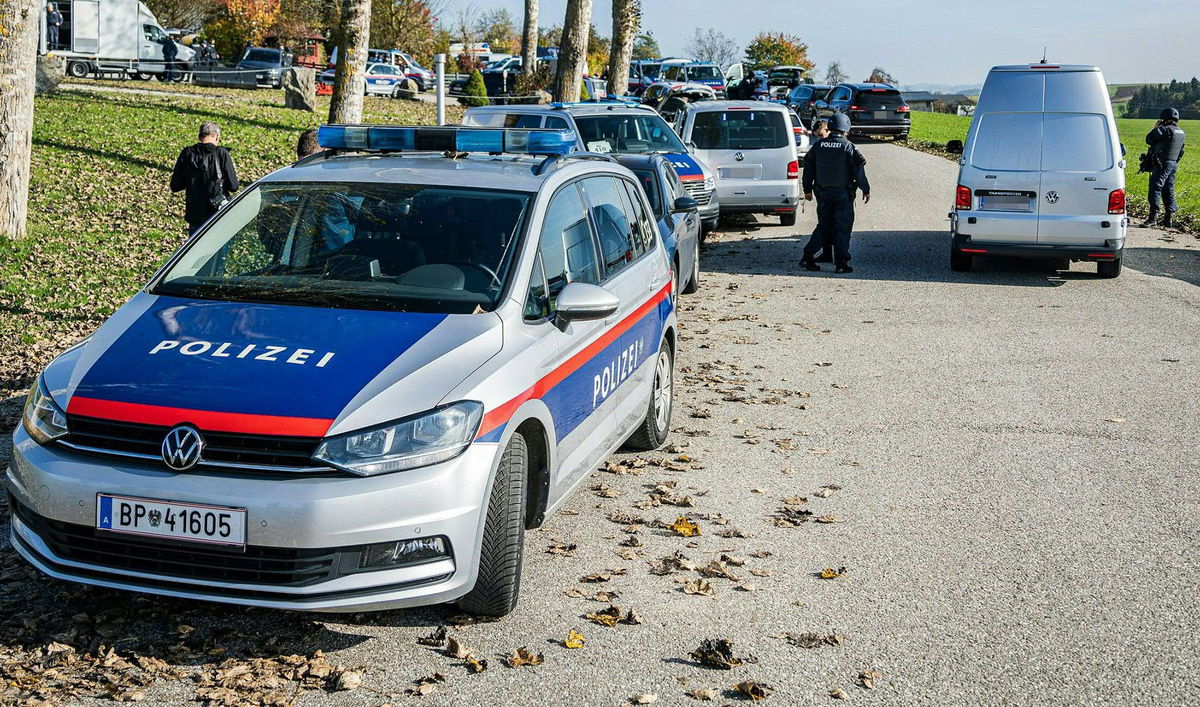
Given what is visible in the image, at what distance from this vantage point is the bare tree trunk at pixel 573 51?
29.3 metres

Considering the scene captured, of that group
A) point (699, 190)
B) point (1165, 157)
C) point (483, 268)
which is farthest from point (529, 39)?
point (483, 268)

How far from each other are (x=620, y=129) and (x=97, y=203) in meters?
6.76

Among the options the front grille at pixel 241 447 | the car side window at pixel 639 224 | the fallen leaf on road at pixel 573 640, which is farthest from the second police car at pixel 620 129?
the front grille at pixel 241 447

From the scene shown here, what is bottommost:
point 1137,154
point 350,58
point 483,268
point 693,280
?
point 693,280

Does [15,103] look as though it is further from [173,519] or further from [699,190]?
[173,519]

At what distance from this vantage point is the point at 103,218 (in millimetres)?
14781

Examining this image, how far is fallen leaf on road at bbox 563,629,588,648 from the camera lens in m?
4.76

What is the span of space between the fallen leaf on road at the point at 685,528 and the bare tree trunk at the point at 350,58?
17.1 metres

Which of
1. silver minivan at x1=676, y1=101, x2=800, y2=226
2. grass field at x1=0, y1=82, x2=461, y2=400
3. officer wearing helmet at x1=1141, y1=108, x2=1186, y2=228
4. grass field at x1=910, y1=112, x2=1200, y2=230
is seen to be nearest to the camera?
grass field at x1=0, y1=82, x2=461, y2=400

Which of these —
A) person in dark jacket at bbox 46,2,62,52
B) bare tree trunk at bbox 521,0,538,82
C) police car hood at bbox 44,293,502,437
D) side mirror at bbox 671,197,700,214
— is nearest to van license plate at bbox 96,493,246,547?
police car hood at bbox 44,293,502,437

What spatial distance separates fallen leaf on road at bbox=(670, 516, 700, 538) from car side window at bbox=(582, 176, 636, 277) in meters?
1.30

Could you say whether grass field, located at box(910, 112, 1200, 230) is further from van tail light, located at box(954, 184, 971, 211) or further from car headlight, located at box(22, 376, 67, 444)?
car headlight, located at box(22, 376, 67, 444)

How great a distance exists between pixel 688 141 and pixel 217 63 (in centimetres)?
3227

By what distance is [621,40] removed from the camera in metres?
34.5
